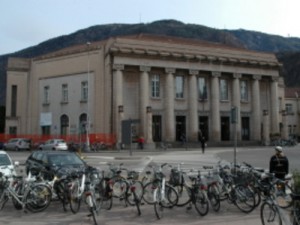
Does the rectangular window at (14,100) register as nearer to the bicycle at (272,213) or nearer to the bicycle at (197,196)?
A: the bicycle at (197,196)

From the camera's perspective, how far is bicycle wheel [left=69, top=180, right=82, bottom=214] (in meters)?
11.5

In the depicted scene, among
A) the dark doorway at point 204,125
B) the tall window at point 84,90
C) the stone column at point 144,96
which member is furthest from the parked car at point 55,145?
the dark doorway at point 204,125

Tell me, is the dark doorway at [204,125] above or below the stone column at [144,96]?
below

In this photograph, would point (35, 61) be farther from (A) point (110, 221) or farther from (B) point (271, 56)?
(A) point (110, 221)

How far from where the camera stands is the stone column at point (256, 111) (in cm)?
6131

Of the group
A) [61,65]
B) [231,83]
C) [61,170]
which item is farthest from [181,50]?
[61,170]

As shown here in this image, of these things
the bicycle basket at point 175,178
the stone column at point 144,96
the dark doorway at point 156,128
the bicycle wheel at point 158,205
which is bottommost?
the bicycle wheel at point 158,205

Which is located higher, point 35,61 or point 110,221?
point 35,61

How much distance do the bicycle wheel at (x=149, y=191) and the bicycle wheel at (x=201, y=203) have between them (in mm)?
1064

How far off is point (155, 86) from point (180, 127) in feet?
20.1

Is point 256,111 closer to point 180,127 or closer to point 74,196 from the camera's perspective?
point 180,127

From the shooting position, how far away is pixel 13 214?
11398 millimetres

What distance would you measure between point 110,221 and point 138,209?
1066 mm

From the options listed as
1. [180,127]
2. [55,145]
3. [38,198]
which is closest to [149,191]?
[38,198]
